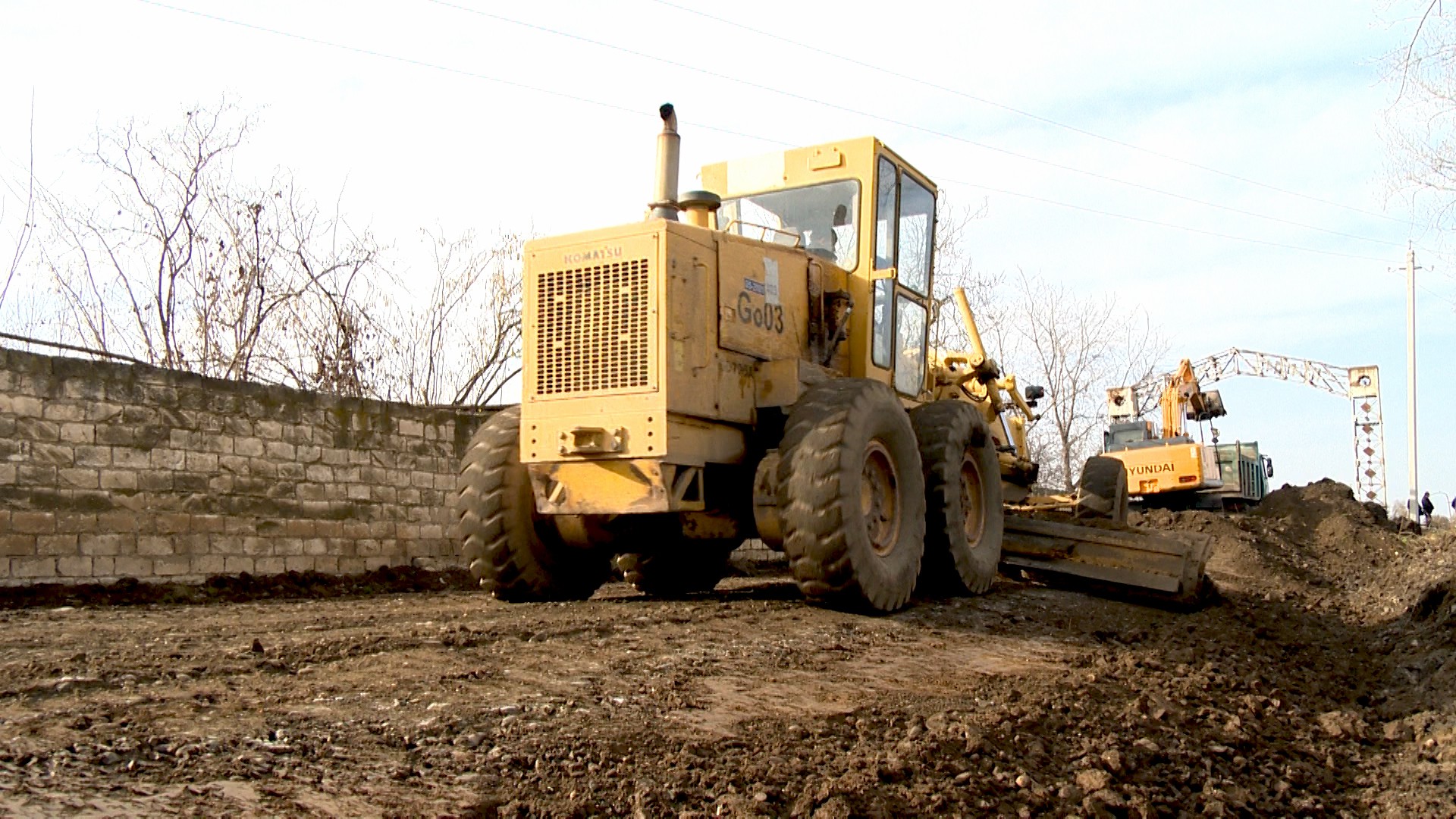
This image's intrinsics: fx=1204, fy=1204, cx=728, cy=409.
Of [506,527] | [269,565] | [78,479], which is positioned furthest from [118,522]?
[506,527]

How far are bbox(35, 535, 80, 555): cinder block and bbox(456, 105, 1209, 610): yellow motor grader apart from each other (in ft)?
11.0

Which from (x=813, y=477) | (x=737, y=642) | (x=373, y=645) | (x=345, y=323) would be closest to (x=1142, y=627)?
(x=813, y=477)

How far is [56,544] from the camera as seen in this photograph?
877cm

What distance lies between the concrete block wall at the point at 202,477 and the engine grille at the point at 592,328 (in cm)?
411

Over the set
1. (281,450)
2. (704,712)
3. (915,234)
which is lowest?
(704,712)

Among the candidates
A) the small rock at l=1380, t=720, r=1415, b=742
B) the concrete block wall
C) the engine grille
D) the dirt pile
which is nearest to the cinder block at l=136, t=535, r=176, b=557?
the concrete block wall

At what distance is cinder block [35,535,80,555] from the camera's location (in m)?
8.66

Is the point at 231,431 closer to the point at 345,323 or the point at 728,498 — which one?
the point at 728,498

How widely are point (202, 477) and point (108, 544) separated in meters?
1.02

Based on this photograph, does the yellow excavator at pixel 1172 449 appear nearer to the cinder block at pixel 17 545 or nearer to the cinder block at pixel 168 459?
the cinder block at pixel 168 459

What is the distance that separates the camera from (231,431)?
33.8 ft

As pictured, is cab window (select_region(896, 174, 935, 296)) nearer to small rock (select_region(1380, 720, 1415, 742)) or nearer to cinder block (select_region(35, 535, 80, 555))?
small rock (select_region(1380, 720, 1415, 742))

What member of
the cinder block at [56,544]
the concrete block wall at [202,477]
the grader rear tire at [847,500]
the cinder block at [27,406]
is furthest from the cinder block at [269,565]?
the grader rear tire at [847,500]

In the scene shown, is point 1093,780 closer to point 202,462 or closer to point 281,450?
point 202,462
